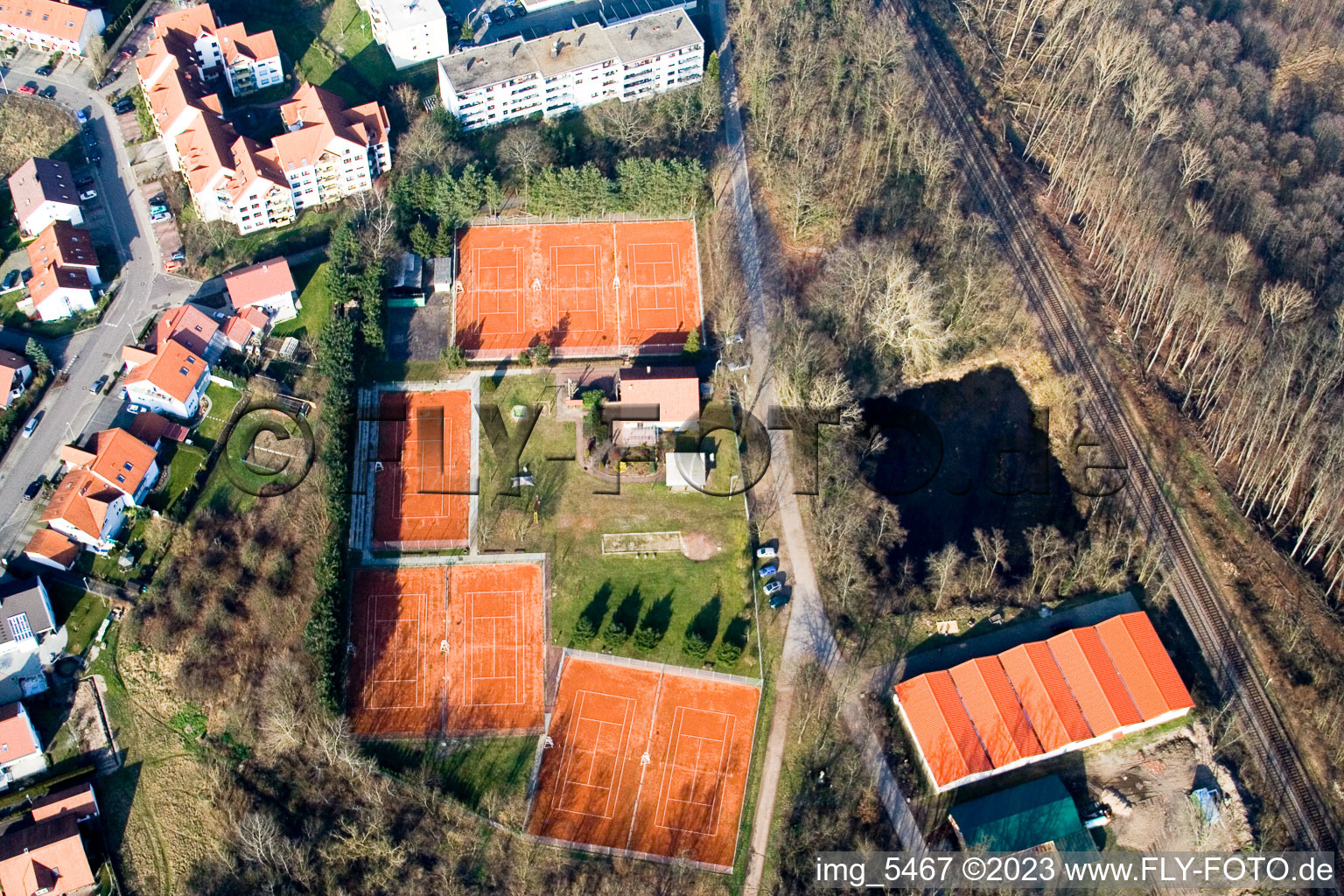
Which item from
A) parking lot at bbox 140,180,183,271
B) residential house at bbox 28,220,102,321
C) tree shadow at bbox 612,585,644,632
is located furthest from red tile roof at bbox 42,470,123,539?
tree shadow at bbox 612,585,644,632

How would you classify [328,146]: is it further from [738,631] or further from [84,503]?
[738,631]

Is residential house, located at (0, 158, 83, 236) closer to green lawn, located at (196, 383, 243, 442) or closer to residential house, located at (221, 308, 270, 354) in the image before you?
residential house, located at (221, 308, 270, 354)

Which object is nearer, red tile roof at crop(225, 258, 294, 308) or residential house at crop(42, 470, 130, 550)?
residential house at crop(42, 470, 130, 550)

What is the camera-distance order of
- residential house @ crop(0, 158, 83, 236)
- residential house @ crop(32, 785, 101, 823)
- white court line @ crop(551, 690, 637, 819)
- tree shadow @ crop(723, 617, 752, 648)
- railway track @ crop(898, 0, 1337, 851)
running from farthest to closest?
1. residential house @ crop(0, 158, 83, 236)
2. tree shadow @ crop(723, 617, 752, 648)
3. white court line @ crop(551, 690, 637, 819)
4. railway track @ crop(898, 0, 1337, 851)
5. residential house @ crop(32, 785, 101, 823)

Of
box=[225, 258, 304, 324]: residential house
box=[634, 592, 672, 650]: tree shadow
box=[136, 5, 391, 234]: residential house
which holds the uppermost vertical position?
box=[136, 5, 391, 234]: residential house

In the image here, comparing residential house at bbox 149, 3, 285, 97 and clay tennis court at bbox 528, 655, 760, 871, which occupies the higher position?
residential house at bbox 149, 3, 285, 97

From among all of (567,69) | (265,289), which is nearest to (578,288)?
(567,69)

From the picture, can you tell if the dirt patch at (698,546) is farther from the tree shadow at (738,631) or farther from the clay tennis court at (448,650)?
the clay tennis court at (448,650)

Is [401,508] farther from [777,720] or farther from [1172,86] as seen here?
[1172,86]
